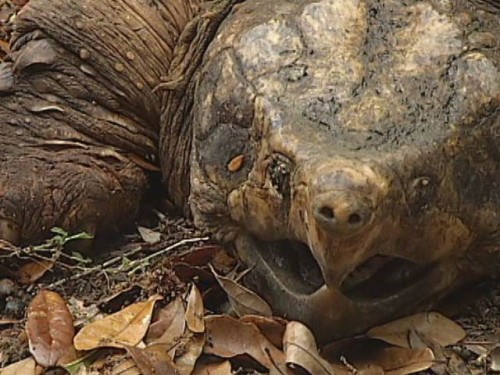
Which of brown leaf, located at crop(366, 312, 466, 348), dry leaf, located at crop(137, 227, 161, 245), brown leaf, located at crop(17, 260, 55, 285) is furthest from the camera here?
dry leaf, located at crop(137, 227, 161, 245)

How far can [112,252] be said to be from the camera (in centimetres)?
352

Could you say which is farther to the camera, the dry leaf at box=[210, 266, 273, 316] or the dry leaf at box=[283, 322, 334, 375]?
the dry leaf at box=[210, 266, 273, 316]

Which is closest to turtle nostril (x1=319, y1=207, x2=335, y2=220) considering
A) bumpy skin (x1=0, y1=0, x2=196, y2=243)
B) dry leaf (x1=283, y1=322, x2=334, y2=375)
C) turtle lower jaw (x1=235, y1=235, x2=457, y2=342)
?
turtle lower jaw (x1=235, y1=235, x2=457, y2=342)

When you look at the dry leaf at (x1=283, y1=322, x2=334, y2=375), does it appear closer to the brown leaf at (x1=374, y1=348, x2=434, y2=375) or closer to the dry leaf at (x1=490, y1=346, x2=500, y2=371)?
the brown leaf at (x1=374, y1=348, x2=434, y2=375)

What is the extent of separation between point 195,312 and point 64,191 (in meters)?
0.77

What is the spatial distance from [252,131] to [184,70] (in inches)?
27.8

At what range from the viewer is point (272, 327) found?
2.74 meters

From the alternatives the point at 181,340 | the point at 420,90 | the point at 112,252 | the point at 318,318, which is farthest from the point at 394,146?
the point at 112,252

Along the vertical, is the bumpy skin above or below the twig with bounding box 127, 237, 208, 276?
above

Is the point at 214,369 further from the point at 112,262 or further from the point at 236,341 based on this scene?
the point at 112,262

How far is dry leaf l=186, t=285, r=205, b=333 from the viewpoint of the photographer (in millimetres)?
2791

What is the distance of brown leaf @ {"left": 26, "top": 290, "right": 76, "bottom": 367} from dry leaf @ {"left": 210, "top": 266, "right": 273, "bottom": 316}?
15.1 inches

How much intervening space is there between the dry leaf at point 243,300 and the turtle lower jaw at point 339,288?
0.08 feet

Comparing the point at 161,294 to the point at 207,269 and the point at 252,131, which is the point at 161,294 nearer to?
the point at 207,269
